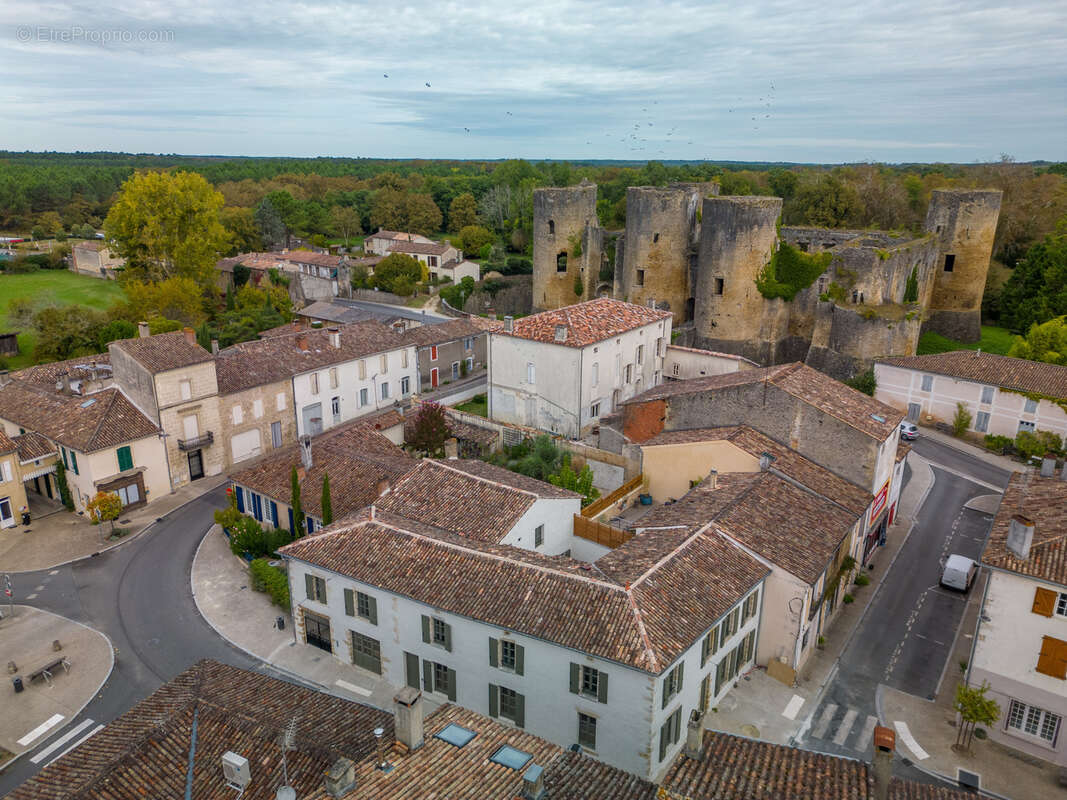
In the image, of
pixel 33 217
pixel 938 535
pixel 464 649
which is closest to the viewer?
pixel 464 649

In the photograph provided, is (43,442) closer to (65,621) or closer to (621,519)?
(65,621)

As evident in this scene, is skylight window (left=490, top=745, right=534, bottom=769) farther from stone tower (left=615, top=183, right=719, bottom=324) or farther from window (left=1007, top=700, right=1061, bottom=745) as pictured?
stone tower (left=615, top=183, right=719, bottom=324)

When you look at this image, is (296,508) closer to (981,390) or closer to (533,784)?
(533,784)

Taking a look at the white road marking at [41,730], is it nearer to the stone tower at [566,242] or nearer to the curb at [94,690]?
the curb at [94,690]

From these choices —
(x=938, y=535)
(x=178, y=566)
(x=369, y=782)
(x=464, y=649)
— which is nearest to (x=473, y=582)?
(x=464, y=649)

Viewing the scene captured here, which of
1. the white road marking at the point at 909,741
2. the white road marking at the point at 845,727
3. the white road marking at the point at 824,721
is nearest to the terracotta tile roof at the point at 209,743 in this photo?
the white road marking at the point at 824,721
